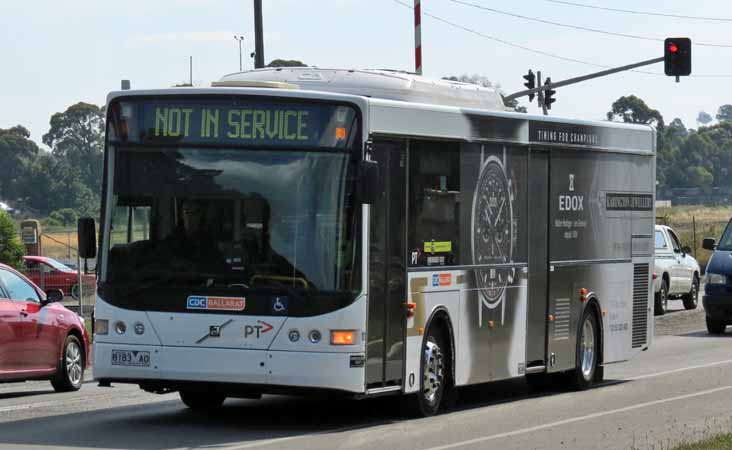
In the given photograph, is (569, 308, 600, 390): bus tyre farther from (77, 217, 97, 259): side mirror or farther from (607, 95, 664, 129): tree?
(607, 95, 664, 129): tree

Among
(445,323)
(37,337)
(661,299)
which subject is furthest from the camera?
(661,299)

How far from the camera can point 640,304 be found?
66.0 feet

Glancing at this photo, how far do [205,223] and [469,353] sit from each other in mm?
3240

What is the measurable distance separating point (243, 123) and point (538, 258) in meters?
4.54

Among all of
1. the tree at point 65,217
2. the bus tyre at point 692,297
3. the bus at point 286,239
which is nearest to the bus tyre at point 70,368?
the bus at point 286,239

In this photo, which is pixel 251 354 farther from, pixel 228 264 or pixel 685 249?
pixel 685 249

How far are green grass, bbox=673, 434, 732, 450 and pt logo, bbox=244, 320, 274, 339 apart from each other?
3.38 metres

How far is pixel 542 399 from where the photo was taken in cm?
1762

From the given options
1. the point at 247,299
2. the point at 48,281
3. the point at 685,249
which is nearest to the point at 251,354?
the point at 247,299

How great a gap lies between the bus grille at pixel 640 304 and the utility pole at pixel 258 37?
37.8 ft

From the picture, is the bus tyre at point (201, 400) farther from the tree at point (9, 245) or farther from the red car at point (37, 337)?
the tree at point (9, 245)

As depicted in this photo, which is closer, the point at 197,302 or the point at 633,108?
the point at 197,302

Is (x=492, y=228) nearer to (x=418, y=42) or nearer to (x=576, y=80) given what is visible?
(x=418, y=42)

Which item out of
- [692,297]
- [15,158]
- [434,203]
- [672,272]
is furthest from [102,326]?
[15,158]
